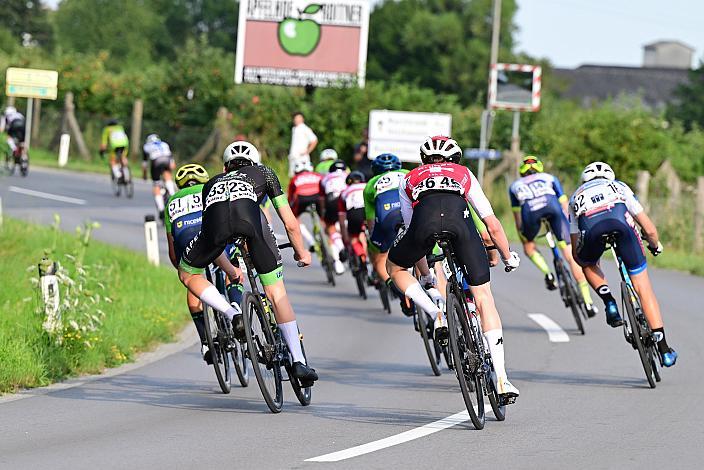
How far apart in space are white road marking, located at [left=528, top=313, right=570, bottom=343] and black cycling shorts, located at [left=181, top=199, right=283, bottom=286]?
5.34m

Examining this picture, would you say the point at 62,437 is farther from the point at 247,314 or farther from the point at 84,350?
the point at 84,350

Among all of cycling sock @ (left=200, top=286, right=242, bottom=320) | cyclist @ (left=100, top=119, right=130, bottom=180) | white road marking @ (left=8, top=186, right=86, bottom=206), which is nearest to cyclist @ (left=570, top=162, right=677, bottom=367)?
cycling sock @ (left=200, top=286, right=242, bottom=320)

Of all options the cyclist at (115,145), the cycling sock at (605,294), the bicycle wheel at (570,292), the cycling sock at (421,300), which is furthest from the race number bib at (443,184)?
the cyclist at (115,145)

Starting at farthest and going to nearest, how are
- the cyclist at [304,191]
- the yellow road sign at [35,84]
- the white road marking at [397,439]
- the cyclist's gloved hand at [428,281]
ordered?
the yellow road sign at [35,84]
the cyclist at [304,191]
the cyclist's gloved hand at [428,281]
the white road marking at [397,439]

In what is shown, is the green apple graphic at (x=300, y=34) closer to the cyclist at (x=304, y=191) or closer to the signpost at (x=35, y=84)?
the signpost at (x=35, y=84)

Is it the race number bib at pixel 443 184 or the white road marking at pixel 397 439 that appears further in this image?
the race number bib at pixel 443 184

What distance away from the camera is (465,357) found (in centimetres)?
A: 941

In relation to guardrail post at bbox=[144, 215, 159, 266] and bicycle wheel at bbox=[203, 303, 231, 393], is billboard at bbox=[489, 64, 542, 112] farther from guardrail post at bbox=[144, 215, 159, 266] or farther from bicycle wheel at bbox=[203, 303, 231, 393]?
bicycle wheel at bbox=[203, 303, 231, 393]

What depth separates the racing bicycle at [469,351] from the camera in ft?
30.7

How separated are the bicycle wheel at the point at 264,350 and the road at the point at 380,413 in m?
0.14

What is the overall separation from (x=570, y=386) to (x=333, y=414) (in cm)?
240

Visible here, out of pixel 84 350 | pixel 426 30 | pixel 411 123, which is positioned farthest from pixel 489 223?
pixel 426 30

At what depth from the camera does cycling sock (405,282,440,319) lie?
973 centimetres

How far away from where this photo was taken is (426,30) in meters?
84.4
